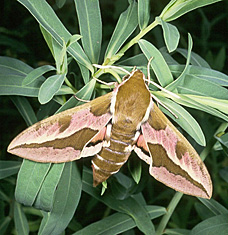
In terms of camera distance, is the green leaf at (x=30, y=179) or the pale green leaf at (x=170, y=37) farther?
the green leaf at (x=30, y=179)

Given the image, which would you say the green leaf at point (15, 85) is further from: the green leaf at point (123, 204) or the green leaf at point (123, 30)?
the green leaf at point (123, 204)

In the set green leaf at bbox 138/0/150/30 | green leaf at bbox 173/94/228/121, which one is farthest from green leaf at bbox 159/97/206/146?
green leaf at bbox 138/0/150/30

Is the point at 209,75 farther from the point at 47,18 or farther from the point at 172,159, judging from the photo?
the point at 47,18

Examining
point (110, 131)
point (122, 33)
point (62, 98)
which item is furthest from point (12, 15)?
point (110, 131)

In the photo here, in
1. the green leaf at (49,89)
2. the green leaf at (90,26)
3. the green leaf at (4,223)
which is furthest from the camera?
the green leaf at (4,223)

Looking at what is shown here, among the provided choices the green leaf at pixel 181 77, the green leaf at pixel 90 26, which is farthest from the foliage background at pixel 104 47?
the green leaf at pixel 181 77

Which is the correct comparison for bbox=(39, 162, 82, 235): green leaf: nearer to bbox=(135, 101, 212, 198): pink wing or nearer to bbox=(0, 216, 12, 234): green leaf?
bbox=(135, 101, 212, 198): pink wing
